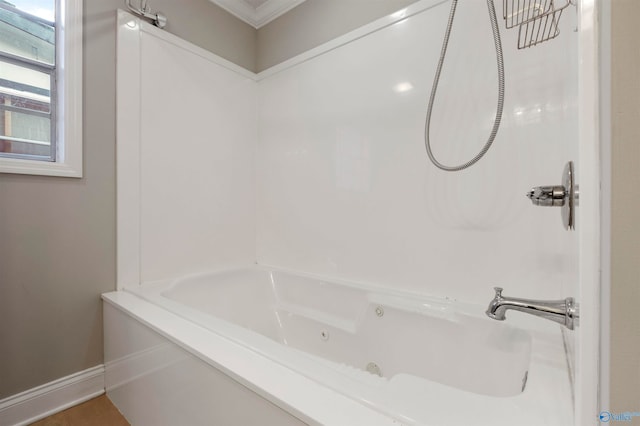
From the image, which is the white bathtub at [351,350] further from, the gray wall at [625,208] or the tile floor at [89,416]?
the gray wall at [625,208]

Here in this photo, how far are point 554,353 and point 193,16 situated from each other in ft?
8.05

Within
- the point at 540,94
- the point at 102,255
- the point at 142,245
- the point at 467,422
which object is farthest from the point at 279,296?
the point at 540,94

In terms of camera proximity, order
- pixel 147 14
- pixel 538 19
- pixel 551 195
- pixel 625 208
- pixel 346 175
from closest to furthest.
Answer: pixel 625 208 < pixel 551 195 < pixel 538 19 < pixel 147 14 < pixel 346 175

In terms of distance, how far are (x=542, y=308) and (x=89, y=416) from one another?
1835 mm

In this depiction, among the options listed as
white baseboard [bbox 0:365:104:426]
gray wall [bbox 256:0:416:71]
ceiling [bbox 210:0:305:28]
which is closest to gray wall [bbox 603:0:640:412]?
gray wall [bbox 256:0:416:71]

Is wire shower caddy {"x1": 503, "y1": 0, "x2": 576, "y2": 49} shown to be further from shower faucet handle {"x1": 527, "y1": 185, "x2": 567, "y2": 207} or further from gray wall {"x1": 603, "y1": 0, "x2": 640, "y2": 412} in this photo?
gray wall {"x1": 603, "y1": 0, "x2": 640, "y2": 412}

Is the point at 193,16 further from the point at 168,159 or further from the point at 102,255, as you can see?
the point at 102,255

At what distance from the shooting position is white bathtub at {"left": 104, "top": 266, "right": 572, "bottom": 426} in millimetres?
601

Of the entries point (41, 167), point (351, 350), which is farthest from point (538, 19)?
point (41, 167)

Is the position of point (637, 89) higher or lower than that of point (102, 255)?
higher

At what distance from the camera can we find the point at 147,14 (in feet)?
4.96

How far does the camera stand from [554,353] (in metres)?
0.82

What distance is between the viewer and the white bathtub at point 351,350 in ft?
1.97

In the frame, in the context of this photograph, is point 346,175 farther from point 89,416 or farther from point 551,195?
point 89,416
